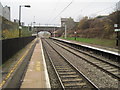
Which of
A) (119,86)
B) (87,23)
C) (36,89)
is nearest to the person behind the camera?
(36,89)

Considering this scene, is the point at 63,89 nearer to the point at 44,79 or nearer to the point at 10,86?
the point at 44,79

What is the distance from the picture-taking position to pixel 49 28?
112312 millimetres

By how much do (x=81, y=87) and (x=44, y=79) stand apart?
192cm

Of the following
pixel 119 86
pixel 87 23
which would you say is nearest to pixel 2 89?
pixel 119 86

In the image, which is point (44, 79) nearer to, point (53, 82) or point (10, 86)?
point (53, 82)

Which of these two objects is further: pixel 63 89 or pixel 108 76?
pixel 108 76

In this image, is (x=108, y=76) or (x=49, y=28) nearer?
(x=108, y=76)

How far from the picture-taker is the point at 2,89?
5996 millimetres

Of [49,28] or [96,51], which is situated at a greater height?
[49,28]

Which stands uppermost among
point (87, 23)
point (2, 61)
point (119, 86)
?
point (87, 23)

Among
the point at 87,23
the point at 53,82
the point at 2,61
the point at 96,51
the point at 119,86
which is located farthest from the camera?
the point at 87,23

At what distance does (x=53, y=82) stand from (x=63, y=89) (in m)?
1.24

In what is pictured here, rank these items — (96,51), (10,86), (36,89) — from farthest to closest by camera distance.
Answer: (96,51), (10,86), (36,89)

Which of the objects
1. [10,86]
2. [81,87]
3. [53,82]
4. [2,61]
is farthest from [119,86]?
[2,61]
